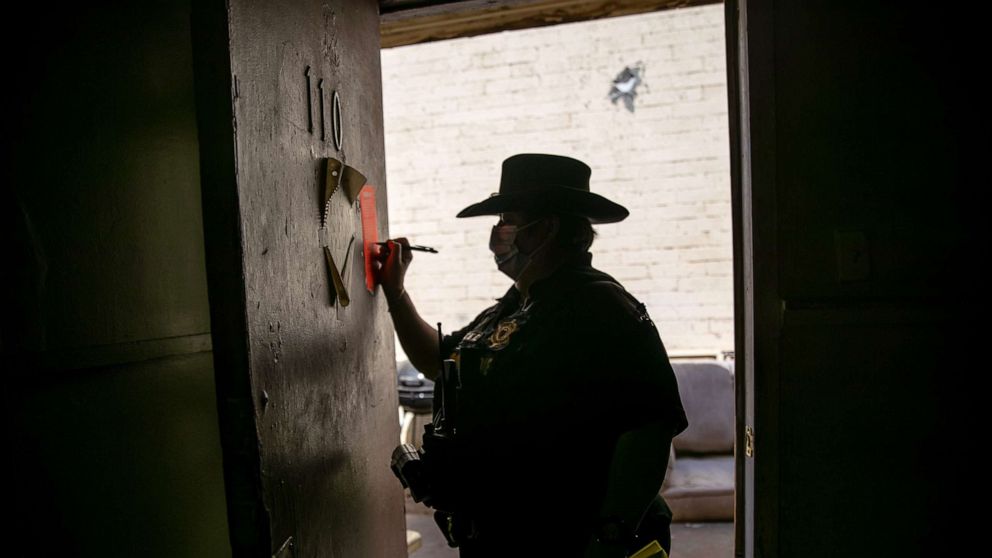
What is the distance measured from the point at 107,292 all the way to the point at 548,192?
3.34 feet

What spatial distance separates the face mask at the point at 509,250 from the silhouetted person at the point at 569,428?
15 centimetres

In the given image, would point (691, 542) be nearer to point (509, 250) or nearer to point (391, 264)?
point (509, 250)

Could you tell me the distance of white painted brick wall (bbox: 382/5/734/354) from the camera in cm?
391

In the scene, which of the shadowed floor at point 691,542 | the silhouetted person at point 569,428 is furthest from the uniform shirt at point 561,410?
the shadowed floor at point 691,542

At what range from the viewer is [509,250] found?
1566 millimetres

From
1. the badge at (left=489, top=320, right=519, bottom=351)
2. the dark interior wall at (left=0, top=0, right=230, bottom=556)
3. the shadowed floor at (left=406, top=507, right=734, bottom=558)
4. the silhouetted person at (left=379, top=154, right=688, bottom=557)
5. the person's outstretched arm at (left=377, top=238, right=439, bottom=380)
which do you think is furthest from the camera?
the shadowed floor at (left=406, top=507, right=734, bottom=558)

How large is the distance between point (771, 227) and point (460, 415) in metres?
0.84

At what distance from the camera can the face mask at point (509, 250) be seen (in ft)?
5.08

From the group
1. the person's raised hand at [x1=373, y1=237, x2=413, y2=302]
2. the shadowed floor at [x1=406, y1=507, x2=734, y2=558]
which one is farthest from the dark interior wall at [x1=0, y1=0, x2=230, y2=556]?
the shadowed floor at [x1=406, y1=507, x2=734, y2=558]

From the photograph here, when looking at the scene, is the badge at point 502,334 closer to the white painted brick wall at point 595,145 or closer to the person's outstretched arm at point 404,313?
the person's outstretched arm at point 404,313

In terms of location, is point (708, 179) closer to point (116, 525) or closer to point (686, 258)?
point (686, 258)

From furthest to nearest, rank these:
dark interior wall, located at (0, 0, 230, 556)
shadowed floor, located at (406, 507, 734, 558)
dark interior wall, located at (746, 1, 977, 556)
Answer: shadowed floor, located at (406, 507, 734, 558), dark interior wall, located at (746, 1, 977, 556), dark interior wall, located at (0, 0, 230, 556)

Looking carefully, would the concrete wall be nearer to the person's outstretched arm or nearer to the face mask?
the person's outstretched arm

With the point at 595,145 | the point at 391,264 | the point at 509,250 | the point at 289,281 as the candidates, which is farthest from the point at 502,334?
the point at 595,145
